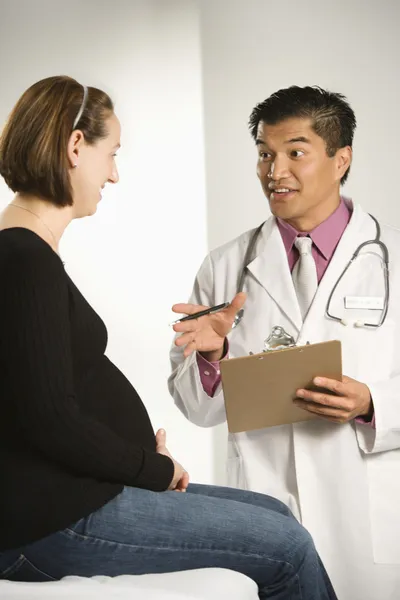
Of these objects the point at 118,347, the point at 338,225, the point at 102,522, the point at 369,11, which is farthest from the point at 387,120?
the point at 102,522

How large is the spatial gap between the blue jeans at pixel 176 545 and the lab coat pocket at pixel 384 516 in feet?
2.11

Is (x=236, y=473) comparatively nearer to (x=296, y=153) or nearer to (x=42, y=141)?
(x=296, y=153)

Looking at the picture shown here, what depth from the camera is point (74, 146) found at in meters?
1.45

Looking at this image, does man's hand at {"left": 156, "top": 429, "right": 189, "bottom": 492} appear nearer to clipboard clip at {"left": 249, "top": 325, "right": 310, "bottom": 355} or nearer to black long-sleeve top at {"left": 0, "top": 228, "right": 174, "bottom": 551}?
black long-sleeve top at {"left": 0, "top": 228, "right": 174, "bottom": 551}

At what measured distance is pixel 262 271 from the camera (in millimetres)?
2203

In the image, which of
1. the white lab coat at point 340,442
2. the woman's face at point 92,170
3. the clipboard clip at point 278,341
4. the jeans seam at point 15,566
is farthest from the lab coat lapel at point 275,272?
the jeans seam at point 15,566

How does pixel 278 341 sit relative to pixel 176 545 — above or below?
above

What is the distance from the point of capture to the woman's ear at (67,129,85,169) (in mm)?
1444

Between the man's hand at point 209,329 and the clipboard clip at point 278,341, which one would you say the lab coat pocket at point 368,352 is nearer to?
the clipboard clip at point 278,341

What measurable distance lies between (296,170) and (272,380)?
0.67m

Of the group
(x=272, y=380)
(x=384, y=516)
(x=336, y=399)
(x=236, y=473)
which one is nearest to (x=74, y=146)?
(x=272, y=380)

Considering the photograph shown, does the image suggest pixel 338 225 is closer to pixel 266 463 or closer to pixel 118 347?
pixel 266 463

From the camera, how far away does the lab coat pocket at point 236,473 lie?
2109mm

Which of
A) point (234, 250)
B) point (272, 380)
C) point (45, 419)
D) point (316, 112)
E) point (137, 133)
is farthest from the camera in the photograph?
point (137, 133)
